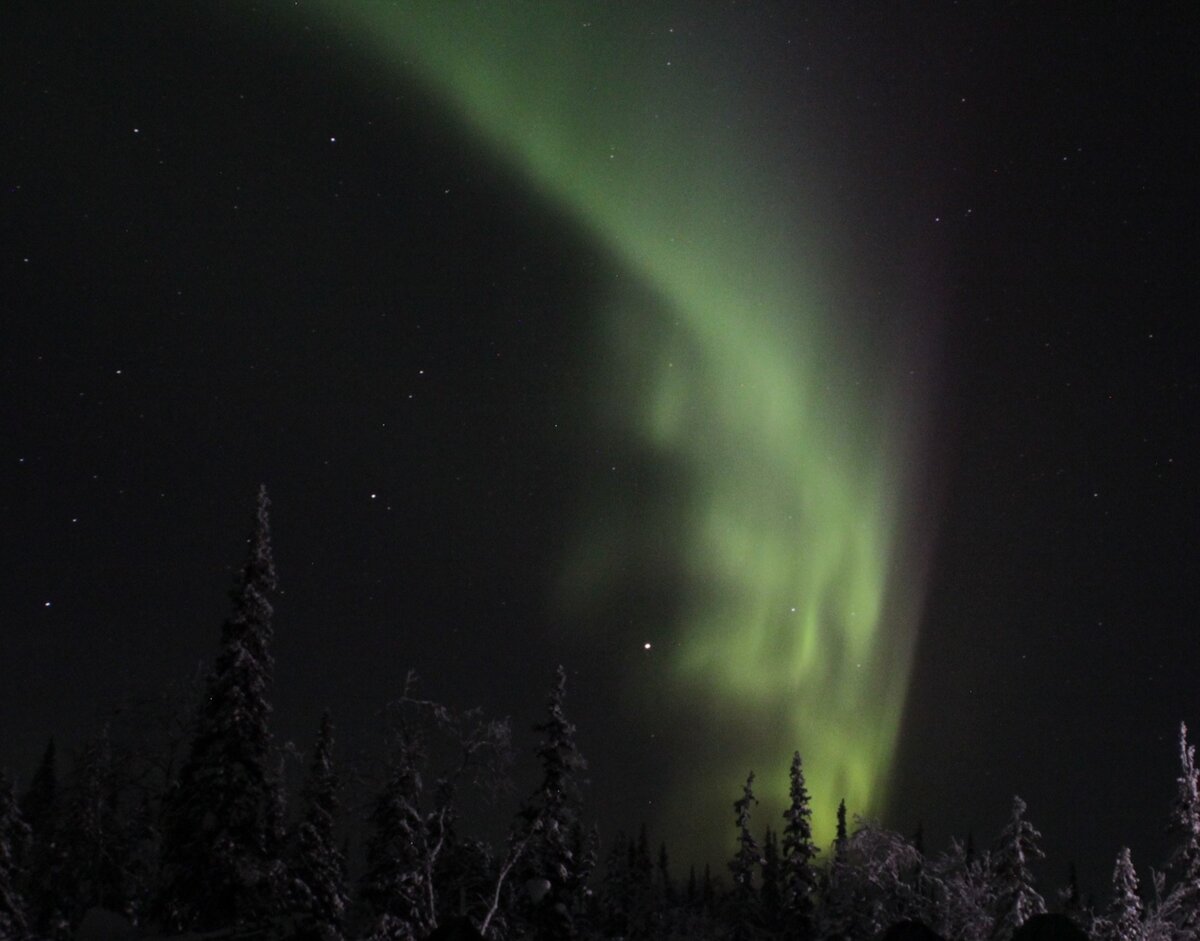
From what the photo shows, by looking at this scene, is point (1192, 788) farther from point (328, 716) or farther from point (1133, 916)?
point (328, 716)

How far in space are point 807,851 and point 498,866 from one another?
26788mm

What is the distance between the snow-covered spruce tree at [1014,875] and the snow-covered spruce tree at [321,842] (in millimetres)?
23033

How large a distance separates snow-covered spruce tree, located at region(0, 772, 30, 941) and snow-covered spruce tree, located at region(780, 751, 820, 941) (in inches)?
1304

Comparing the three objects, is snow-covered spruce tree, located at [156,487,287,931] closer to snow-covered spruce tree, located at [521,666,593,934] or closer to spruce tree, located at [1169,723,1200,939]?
snow-covered spruce tree, located at [521,666,593,934]

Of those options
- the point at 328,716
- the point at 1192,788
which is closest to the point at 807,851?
the point at 1192,788

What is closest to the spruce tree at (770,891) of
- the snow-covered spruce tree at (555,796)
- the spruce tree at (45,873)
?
the snow-covered spruce tree at (555,796)

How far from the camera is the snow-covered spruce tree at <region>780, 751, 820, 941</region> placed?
51844 mm

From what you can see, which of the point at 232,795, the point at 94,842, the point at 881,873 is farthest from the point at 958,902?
the point at 94,842

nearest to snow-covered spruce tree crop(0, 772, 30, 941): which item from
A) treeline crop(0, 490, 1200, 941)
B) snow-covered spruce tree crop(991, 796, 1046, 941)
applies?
treeline crop(0, 490, 1200, 941)

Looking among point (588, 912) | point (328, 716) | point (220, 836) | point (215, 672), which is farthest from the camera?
point (588, 912)

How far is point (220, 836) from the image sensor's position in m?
29.6

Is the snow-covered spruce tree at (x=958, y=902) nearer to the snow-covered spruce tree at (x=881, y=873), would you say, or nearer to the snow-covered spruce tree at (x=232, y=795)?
the snow-covered spruce tree at (x=881, y=873)

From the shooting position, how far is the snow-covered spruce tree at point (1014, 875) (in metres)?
37.4

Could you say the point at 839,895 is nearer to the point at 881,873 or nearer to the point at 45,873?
the point at 881,873
